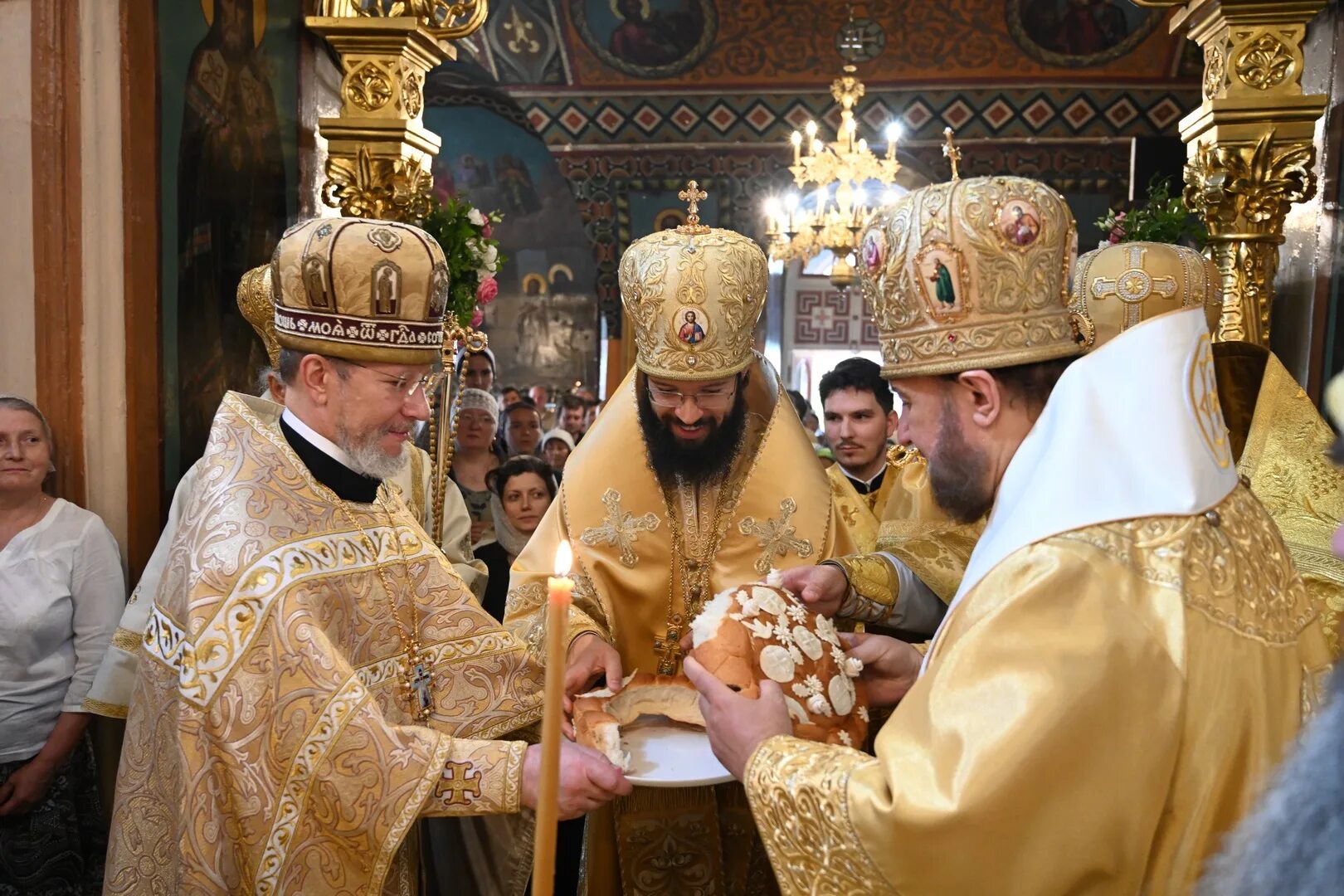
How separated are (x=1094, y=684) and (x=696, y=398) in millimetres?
1957

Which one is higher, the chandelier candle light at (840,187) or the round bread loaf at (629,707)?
the chandelier candle light at (840,187)

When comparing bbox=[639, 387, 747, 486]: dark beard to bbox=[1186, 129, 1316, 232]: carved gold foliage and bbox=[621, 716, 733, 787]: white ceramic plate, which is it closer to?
bbox=[621, 716, 733, 787]: white ceramic plate

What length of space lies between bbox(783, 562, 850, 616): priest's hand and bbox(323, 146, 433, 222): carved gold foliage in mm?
2533

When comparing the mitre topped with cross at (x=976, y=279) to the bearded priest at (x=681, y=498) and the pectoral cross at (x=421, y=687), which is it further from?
the pectoral cross at (x=421, y=687)

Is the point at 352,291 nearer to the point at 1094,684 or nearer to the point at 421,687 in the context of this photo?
the point at 421,687

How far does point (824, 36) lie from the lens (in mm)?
12203

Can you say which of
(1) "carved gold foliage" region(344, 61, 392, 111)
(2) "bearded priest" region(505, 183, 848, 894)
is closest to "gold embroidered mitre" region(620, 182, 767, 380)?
(2) "bearded priest" region(505, 183, 848, 894)

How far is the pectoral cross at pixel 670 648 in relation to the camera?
334cm

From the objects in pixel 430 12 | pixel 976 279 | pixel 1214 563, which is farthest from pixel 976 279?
pixel 430 12

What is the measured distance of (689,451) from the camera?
336 centimetres

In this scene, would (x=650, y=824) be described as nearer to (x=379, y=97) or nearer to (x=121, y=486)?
(x=121, y=486)

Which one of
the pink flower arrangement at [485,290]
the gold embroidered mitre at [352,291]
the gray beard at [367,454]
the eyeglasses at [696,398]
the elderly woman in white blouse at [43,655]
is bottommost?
the elderly woman in white blouse at [43,655]

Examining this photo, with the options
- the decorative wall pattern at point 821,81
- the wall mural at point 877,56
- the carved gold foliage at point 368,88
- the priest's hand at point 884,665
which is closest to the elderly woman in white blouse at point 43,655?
the carved gold foliage at point 368,88

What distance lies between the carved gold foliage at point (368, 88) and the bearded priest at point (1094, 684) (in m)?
3.50
